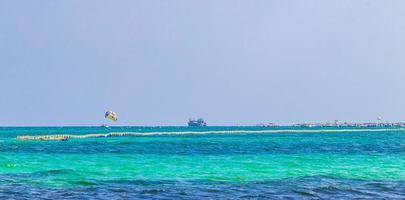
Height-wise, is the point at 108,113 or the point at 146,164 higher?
the point at 108,113

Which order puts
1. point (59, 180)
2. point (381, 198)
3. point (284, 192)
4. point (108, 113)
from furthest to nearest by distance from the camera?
point (108, 113) < point (59, 180) < point (284, 192) < point (381, 198)

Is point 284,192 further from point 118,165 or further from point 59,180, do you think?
point 118,165

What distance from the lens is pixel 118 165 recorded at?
41.3 meters

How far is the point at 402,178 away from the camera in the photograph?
32.5 m

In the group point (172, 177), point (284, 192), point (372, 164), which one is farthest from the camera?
point (372, 164)

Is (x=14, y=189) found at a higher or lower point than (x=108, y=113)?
lower

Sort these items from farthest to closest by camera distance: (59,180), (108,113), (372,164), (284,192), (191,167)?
(108,113)
(372,164)
(191,167)
(59,180)
(284,192)

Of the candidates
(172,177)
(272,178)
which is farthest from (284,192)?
(172,177)

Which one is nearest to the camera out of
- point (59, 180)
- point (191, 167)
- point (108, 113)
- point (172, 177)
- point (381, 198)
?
point (381, 198)

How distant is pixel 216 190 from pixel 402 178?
10.7m

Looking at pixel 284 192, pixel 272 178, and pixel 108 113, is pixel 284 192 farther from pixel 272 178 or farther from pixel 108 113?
pixel 108 113

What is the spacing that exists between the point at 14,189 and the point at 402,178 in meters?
18.0

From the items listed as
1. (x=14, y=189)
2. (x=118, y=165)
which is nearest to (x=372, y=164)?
(x=118, y=165)

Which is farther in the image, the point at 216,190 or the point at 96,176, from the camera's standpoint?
the point at 96,176
